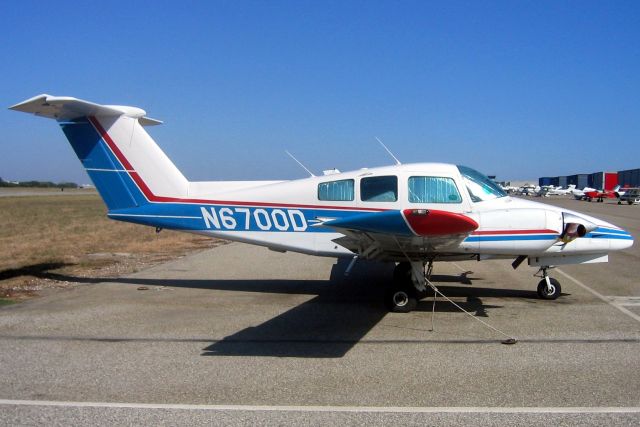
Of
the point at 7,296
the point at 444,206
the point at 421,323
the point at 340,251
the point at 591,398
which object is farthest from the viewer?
the point at 7,296

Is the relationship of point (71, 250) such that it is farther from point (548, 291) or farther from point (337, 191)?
point (548, 291)

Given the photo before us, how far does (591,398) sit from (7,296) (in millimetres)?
8894

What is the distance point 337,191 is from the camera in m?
8.70

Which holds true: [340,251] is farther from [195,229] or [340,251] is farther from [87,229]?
[87,229]

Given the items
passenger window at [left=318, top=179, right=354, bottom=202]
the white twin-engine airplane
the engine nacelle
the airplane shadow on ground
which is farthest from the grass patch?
the engine nacelle

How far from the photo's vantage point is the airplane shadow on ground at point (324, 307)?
6363mm

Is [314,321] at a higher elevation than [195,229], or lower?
lower

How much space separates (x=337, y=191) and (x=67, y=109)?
15.3 ft

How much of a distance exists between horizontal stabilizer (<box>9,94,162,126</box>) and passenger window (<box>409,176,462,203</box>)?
16.6ft

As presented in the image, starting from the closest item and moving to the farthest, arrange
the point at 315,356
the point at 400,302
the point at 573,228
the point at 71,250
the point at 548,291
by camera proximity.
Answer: the point at 315,356 → the point at 573,228 → the point at 400,302 → the point at 548,291 → the point at 71,250

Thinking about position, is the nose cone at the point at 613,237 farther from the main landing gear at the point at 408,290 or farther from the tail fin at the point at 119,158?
the tail fin at the point at 119,158

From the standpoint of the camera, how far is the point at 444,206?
8.16m

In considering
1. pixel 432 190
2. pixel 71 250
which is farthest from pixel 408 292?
pixel 71 250

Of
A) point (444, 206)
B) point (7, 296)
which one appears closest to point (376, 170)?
point (444, 206)
